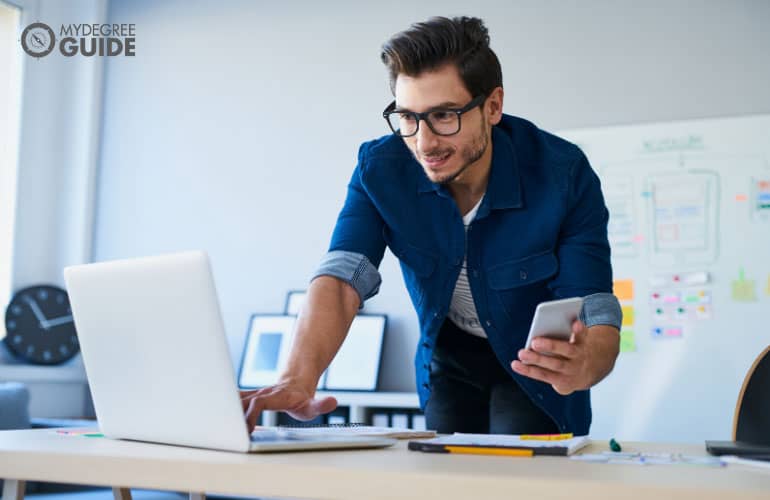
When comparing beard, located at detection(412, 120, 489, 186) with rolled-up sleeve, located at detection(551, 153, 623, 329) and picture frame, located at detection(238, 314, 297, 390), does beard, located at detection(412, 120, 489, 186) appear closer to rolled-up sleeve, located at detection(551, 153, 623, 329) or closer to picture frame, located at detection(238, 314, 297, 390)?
rolled-up sleeve, located at detection(551, 153, 623, 329)

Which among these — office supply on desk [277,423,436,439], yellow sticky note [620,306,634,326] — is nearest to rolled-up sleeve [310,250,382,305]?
office supply on desk [277,423,436,439]

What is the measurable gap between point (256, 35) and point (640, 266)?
2.14 meters

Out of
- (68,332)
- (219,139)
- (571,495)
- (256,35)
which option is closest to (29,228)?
(68,332)

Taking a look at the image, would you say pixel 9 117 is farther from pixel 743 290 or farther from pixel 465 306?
pixel 743 290

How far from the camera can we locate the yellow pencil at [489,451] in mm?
1005

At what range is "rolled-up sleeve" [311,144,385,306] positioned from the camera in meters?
1.58

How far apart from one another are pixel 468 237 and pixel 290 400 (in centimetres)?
57

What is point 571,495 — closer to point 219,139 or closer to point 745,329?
point 745,329

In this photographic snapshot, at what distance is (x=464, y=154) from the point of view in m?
1.57

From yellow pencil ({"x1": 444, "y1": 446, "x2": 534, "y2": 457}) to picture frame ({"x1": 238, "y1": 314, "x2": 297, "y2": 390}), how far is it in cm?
282

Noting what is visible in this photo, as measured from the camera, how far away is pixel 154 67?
4445mm

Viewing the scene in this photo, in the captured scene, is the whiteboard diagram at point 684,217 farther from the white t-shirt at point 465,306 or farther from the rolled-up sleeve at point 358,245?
the rolled-up sleeve at point 358,245

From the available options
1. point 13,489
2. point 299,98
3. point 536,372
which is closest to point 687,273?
point 299,98

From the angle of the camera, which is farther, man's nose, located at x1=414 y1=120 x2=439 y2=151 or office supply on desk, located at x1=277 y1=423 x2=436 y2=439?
man's nose, located at x1=414 y1=120 x2=439 y2=151
